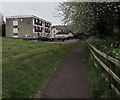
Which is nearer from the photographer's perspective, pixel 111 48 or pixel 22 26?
pixel 111 48

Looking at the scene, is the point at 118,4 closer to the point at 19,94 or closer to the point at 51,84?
the point at 51,84

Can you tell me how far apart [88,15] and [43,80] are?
7.73m

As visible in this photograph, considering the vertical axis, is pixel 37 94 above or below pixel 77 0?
below

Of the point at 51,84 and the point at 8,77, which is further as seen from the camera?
the point at 8,77

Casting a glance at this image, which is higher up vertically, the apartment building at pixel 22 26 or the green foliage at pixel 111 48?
the apartment building at pixel 22 26

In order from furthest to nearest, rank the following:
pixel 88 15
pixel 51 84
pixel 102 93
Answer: pixel 88 15 → pixel 51 84 → pixel 102 93

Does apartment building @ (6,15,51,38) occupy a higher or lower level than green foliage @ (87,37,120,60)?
higher

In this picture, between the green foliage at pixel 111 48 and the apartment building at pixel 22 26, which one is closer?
the green foliage at pixel 111 48

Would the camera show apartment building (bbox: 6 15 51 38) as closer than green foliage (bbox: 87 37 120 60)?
No

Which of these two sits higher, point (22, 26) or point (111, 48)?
point (22, 26)

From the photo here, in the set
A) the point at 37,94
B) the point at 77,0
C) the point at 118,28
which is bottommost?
the point at 37,94

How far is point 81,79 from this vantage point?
991 centimetres

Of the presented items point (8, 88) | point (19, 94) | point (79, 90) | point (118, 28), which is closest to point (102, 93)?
point (79, 90)

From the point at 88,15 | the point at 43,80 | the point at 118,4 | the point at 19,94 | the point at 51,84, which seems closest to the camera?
the point at 19,94
